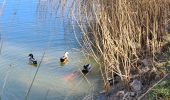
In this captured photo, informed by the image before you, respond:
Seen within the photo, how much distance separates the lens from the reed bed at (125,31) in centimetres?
636

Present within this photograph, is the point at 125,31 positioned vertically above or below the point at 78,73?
above

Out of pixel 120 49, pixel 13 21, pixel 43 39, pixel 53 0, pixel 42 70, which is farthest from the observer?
pixel 53 0

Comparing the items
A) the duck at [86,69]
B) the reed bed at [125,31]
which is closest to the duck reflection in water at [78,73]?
the duck at [86,69]

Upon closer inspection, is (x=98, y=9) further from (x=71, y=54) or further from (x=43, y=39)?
(x=43, y=39)

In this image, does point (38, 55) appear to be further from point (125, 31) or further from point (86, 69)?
point (125, 31)

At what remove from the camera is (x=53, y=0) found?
41.2 ft

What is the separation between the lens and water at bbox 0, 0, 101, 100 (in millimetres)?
7242

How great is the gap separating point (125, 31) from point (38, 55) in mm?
3614

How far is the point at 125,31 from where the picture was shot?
20.9 ft

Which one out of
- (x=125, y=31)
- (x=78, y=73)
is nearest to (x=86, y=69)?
(x=78, y=73)

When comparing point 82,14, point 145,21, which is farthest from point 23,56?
point 145,21

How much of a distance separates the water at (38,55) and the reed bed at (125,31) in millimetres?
858

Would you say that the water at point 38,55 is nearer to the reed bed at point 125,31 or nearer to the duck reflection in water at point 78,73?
the duck reflection in water at point 78,73

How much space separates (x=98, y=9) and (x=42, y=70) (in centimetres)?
244
